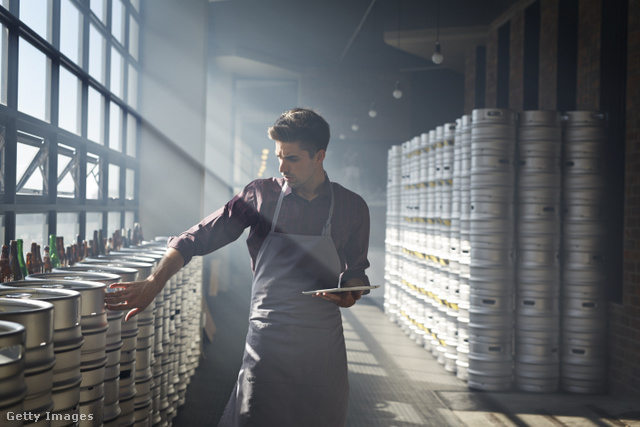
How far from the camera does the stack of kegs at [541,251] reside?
15.8 ft

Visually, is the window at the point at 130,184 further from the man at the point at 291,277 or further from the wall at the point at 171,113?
the man at the point at 291,277

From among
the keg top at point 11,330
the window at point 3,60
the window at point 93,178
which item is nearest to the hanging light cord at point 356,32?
the window at point 93,178

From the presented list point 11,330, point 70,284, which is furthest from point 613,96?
point 11,330

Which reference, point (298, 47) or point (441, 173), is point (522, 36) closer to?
point (441, 173)

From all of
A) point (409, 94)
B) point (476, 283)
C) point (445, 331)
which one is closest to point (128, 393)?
point (476, 283)

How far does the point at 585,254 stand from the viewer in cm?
479

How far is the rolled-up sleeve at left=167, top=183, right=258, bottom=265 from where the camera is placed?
1928 mm

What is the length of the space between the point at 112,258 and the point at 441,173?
3680 millimetres

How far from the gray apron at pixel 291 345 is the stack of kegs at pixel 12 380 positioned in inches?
34.2

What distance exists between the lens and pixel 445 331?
5.64 meters

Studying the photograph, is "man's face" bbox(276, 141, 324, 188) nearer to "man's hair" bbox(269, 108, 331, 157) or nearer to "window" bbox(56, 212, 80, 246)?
"man's hair" bbox(269, 108, 331, 157)

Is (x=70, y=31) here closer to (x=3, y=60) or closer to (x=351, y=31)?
(x=3, y=60)

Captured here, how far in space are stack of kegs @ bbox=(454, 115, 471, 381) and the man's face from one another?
3.29 m

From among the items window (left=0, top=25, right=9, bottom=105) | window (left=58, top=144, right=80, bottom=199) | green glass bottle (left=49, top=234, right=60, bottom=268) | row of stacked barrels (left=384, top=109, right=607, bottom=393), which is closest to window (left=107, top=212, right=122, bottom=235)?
window (left=58, top=144, right=80, bottom=199)
